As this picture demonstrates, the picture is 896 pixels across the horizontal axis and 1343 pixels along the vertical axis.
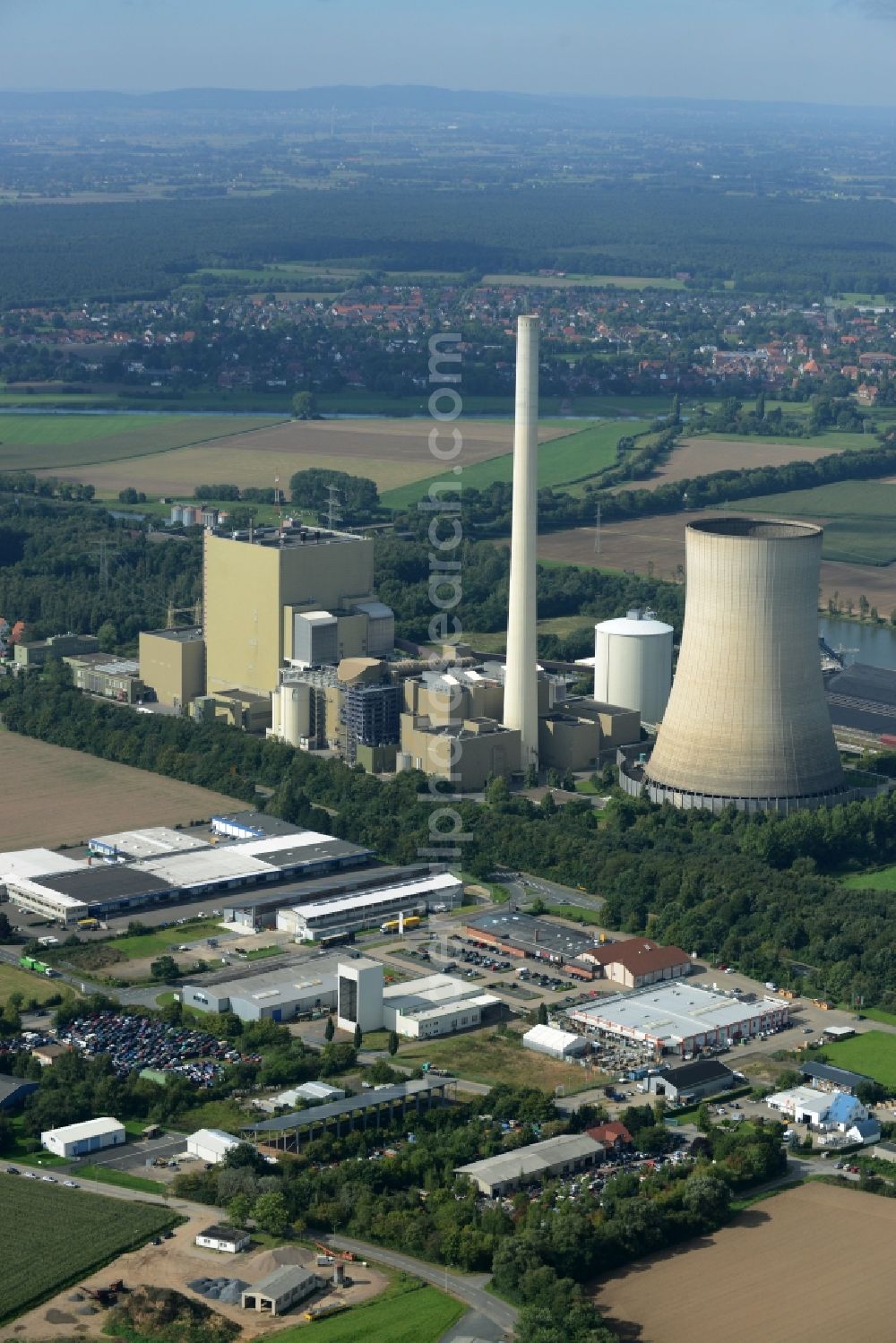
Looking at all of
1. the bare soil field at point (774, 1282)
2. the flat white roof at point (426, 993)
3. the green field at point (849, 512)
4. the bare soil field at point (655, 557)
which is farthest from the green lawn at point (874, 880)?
the green field at point (849, 512)

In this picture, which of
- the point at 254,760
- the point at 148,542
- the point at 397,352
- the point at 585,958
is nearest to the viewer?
the point at 585,958

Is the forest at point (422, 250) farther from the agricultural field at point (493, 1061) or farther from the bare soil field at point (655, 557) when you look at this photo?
the agricultural field at point (493, 1061)

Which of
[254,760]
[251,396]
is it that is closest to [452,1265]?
[254,760]

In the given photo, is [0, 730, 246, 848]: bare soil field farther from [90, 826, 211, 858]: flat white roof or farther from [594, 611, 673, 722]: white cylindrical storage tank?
[594, 611, 673, 722]: white cylindrical storage tank

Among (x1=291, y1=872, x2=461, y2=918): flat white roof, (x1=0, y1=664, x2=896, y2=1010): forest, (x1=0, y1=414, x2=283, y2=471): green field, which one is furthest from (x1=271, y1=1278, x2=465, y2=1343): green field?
(x1=0, y1=414, x2=283, y2=471): green field

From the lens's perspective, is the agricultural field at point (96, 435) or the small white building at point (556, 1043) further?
the agricultural field at point (96, 435)

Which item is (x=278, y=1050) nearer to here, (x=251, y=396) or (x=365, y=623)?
(x=365, y=623)

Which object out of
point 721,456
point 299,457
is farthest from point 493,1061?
point 721,456
